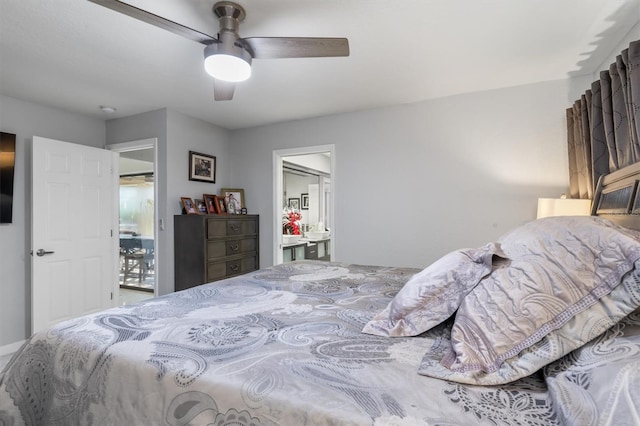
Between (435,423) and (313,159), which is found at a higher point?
(313,159)

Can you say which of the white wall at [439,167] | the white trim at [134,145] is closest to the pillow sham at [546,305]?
the white wall at [439,167]

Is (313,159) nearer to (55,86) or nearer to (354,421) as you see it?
(55,86)

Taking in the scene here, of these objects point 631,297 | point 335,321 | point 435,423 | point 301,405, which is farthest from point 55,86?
point 631,297

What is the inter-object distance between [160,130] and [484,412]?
378 cm

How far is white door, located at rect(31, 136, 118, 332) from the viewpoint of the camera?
119 inches

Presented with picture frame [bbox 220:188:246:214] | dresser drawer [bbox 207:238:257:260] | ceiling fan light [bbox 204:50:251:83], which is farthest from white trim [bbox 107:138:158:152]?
ceiling fan light [bbox 204:50:251:83]

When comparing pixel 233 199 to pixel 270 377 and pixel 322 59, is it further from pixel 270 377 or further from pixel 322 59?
pixel 270 377

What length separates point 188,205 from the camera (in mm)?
3576

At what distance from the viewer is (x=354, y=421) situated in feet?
2.19

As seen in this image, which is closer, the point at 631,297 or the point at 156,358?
the point at 631,297

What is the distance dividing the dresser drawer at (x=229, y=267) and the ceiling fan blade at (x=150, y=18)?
94.9 inches

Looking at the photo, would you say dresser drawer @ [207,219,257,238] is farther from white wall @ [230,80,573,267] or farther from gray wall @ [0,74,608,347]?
white wall @ [230,80,573,267]

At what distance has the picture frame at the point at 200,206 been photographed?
3759 mm

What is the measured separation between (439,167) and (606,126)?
1368mm
